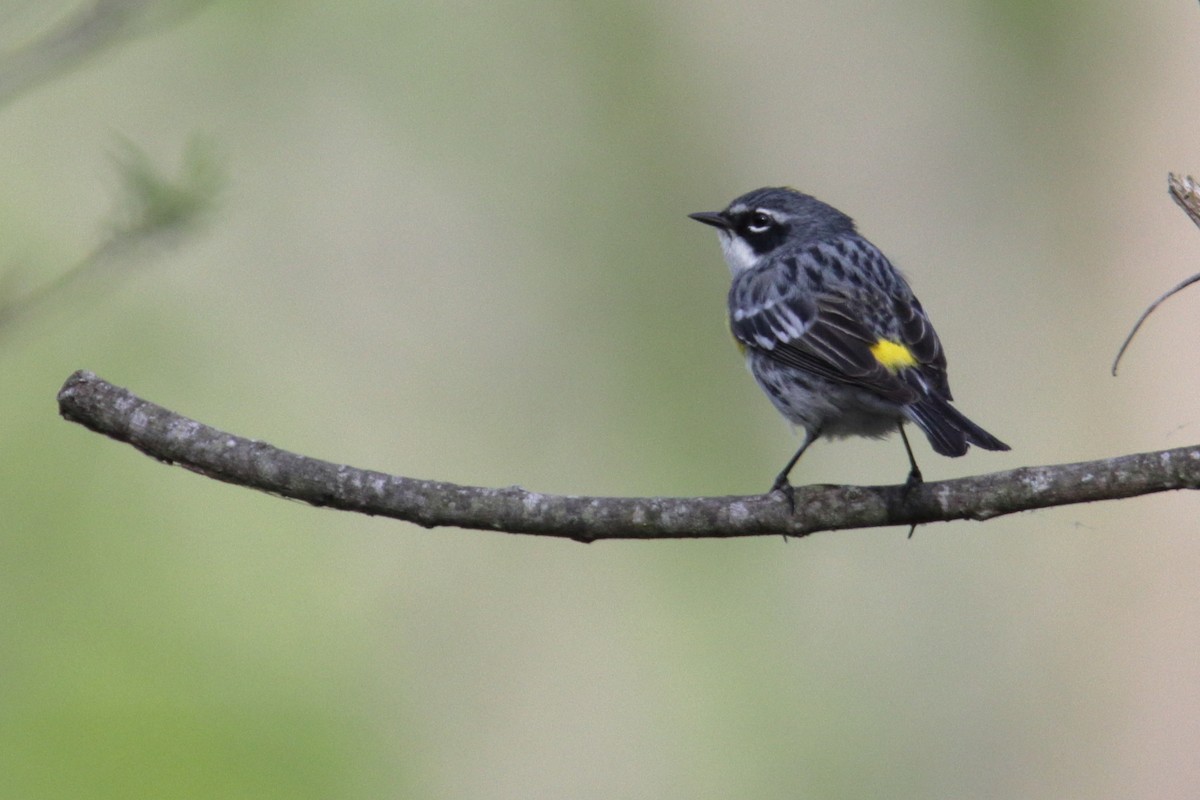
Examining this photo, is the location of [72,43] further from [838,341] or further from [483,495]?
[838,341]

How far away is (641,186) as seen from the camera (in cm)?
1098

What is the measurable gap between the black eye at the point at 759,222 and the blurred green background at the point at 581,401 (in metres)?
3.35

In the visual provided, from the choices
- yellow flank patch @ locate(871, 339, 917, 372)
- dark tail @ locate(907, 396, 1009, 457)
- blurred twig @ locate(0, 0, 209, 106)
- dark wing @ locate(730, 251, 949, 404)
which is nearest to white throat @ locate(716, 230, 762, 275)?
dark wing @ locate(730, 251, 949, 404)

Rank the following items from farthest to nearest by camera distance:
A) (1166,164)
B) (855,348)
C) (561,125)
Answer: (561,125) < (1166,164) < (855,348)

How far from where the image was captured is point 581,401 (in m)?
10.6

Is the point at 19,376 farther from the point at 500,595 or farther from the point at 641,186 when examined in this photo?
the point at 641,186

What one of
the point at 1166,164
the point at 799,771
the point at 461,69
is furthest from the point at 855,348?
the point at 461,69

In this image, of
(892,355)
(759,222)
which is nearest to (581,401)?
(759,222)

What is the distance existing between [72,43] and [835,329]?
10.6 feet

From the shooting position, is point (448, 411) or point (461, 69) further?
point (461, 69)

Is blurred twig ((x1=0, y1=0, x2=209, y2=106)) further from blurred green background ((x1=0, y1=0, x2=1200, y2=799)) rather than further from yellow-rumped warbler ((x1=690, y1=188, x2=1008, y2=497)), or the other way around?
blurred green background ((x1=0, y1=0, x2=1200, y2=799))

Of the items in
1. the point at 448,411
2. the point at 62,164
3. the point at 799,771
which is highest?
the point at 62,164

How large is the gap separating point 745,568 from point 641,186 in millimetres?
3570

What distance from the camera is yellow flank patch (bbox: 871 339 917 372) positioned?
5.09 m
